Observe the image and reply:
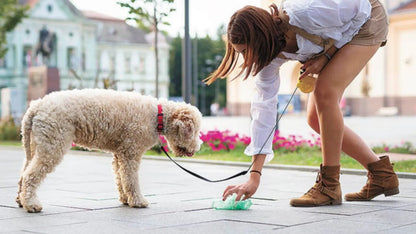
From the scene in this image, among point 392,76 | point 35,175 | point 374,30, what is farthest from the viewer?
point 392,76

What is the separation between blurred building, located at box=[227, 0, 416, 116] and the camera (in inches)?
2130

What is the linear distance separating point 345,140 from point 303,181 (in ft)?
8.24

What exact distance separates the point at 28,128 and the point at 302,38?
219cm

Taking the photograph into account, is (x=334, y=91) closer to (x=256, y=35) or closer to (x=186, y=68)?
(x=256, y=35)

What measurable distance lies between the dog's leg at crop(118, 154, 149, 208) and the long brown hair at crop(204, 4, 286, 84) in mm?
1103

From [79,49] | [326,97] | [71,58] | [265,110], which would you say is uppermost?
[79,49]

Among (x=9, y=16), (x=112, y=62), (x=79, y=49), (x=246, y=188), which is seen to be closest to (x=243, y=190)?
(x=246, y=188)

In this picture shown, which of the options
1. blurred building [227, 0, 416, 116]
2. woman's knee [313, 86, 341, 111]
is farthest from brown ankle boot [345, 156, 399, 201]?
blurred building [227, 0, 416, 116]

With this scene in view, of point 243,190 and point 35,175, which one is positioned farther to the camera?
point 35,175

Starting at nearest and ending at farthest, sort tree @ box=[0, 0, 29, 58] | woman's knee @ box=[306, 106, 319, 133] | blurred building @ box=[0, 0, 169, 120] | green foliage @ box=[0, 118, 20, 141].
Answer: woman's knee @ box=[306, 106, 319, 133]
green foliage @ box=[0, 118, 20, 141]
tree @ box=[0, 0, 29, 58]
blurred building @ box=[0, 0, 169, 120]

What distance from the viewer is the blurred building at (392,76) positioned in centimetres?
5409

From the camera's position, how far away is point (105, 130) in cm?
538

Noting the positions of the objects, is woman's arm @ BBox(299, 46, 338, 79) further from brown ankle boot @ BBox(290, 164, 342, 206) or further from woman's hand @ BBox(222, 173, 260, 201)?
woman's hand @ BBox(222, 173, 260, 201)

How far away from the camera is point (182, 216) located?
4812mm
